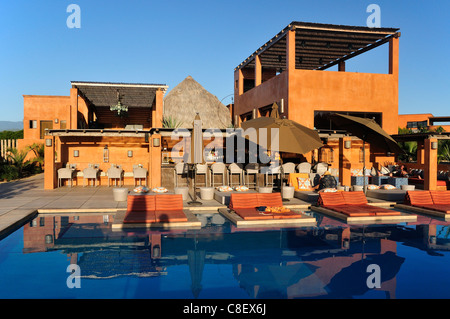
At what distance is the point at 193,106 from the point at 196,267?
36376 mm

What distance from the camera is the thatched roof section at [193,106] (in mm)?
41156

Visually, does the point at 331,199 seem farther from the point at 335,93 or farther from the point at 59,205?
the point at 335,93

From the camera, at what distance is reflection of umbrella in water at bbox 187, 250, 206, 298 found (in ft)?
18.6

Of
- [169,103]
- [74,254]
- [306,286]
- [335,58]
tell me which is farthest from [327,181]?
[169,103]

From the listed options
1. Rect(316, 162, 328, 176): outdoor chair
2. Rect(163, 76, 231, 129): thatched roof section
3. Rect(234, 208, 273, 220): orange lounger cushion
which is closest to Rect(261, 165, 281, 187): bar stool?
Rect(316, 162, 328, 176): outdoor chair

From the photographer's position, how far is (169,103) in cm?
4125

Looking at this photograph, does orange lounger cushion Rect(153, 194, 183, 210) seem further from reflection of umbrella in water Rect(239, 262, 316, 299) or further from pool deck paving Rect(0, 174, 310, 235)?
reflection of umbrella in water Rect(239, 262, 316, 299)

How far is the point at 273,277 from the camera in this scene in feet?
20.2

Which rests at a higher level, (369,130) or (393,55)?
(393,55)

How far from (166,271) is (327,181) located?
340 inches

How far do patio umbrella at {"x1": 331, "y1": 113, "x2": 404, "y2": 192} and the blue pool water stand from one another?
3.59m

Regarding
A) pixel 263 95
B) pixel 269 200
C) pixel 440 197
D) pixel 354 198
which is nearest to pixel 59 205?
pixel 269 200
